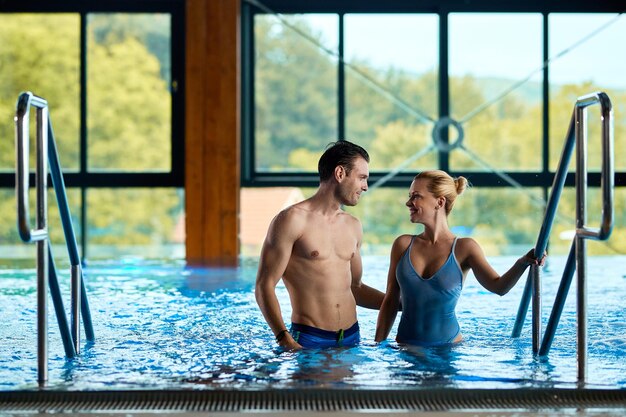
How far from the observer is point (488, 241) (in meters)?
14.9

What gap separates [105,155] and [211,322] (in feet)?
36.9

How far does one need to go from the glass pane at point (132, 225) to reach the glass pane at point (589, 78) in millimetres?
6035

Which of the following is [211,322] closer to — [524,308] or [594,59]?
[524,308]

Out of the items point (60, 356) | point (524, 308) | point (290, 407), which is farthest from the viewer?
point (524, 308)

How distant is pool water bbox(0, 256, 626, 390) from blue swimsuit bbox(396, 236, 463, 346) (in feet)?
0.26

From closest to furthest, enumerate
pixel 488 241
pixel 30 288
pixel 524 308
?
pixel 524 308
pixel 30 288
pixel 488 241

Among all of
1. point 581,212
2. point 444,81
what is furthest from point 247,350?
point 444,81

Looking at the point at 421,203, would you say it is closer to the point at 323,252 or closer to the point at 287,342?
the point at 323,252

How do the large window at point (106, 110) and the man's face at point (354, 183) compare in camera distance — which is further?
the large window at point (106, 110)

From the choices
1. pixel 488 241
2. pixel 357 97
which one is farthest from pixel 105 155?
pixel 488 241

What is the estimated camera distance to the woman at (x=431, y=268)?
4.12m

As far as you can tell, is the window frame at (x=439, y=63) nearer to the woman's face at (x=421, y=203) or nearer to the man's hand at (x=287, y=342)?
the woman's face at (x=421, y=203)

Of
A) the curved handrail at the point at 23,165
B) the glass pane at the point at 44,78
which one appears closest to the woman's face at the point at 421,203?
the curved handrail at the point at 23,165

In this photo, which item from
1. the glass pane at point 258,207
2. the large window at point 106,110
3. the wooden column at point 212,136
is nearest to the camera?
the wooden column at point 212,136
